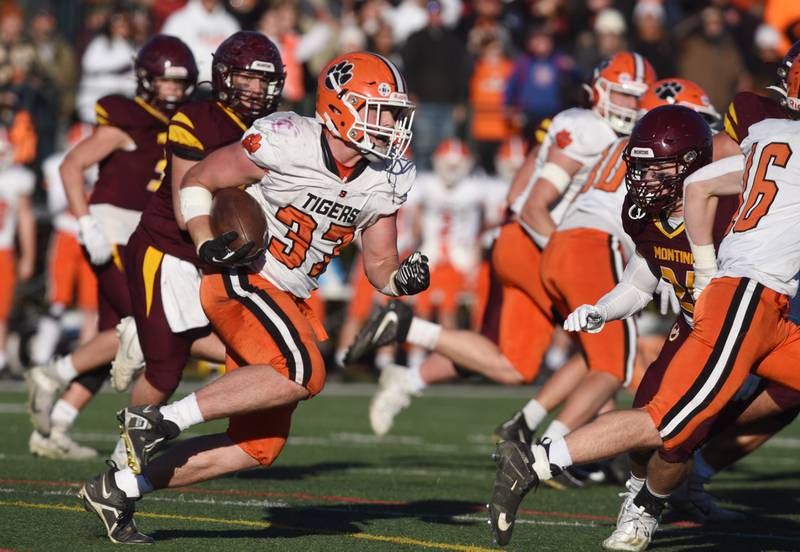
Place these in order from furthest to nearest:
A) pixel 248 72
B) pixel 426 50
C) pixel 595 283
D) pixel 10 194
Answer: pixel 426 50
pixel 10 194
pixel 595 283
pixel 248 72

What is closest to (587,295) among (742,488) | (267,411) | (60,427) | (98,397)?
(742,488)

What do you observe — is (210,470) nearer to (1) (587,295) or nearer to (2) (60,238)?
(1) (587,295)

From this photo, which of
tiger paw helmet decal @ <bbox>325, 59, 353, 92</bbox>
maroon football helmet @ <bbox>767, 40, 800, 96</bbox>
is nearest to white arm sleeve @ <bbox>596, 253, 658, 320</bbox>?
maroon football helmet @ <bbox>767, 40, 800, 96</bbox>

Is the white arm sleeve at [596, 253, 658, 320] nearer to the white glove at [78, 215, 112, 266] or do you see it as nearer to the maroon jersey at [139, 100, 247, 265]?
the maroon jersey at [139, 100, 247, 265]

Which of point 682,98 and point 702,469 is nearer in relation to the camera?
point 702,469

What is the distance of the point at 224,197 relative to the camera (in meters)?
4.86

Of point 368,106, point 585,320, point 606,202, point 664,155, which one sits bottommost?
point 606,202

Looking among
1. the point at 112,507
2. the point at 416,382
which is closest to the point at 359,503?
the point at 112,507

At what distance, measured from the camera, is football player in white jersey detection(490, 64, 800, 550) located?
457 cm

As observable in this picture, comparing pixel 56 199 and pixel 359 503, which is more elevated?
pixel 359 503

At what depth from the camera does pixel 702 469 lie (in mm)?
5809

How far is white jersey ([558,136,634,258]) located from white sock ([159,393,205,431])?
107 inches

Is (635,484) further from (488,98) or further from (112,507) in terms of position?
(488,98)

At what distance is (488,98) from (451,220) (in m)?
1.57
